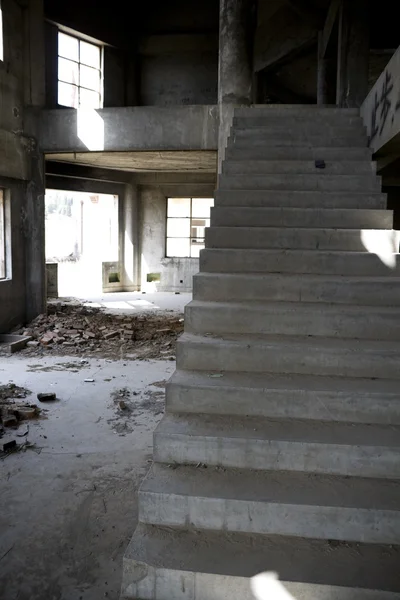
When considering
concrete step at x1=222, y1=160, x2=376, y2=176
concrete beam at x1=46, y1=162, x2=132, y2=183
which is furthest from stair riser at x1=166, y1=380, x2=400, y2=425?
concrete beam at x1=46, y1=162, x2=132, y2=183

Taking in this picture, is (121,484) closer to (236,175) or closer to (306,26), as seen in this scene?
(236,175)

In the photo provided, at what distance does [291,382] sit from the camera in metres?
3.02

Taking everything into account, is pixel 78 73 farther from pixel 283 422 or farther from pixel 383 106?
pixel 283 422

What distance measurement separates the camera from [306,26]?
36.3 feet

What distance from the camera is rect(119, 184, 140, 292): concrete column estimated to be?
569 inches

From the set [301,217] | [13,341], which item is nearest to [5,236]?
[13,341]

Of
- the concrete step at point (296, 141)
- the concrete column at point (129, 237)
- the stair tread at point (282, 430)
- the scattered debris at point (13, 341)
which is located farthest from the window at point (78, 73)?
the stair tread at point (282, 430)

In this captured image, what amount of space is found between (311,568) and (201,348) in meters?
1.44

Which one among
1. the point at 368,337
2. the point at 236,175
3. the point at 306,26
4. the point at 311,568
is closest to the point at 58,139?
the point at 236,175

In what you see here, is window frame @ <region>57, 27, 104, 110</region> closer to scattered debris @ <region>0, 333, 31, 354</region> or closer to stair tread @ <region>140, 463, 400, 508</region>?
scattered debris @ <region>0, 333, 31, 354</region>

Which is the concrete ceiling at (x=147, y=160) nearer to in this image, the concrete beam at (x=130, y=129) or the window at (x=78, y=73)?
the concrete beam at (x=130, y=129)

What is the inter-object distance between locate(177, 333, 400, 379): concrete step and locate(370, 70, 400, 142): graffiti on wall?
8.49 ft

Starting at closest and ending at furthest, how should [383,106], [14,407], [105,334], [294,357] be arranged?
[294,357]
[383,106]
[14,407]
[105,334]

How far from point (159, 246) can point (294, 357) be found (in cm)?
1205
